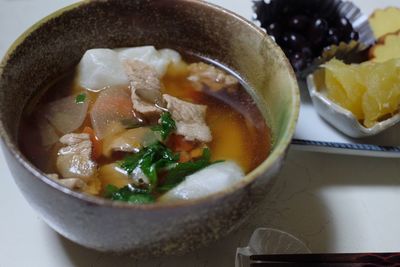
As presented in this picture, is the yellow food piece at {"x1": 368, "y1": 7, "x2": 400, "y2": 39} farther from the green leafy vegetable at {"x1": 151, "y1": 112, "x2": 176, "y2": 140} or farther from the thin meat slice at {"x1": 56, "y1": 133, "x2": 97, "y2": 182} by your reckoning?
the thin meat slice at {"x1": 56, "y1": 133, "x2": 97, "y2": 182}

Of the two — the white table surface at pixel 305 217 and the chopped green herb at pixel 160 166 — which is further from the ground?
the chopped green herb at pixel 160 166

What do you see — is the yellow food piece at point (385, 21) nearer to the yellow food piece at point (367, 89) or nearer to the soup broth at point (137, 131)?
the yellow food piece at point (367, 89)

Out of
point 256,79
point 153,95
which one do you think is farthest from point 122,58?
point 256,79

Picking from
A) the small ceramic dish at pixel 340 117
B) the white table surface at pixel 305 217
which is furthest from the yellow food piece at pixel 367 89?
the white table surface at pixel 305 217

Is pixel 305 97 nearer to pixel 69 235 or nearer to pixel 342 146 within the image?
pixel 342 146

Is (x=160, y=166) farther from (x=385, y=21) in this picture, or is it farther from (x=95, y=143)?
(x=385, y=21)

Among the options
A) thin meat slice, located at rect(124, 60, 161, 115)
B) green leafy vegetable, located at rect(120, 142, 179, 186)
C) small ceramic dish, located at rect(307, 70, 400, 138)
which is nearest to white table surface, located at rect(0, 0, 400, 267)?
small ceramic dish, located at rect(307, 70, 400, 138)

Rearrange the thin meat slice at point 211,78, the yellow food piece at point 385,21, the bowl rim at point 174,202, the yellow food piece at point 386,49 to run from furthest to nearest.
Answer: the yellow food piece at point 385,21, the yellow food piece at point 386,49, the thin meat slice at point 211,78, the bowl rim at point 174,202
